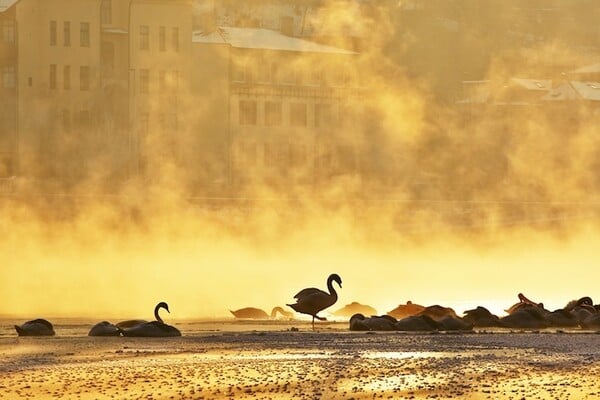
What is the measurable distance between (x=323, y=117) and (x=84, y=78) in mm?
18950

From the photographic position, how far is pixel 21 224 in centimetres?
7900

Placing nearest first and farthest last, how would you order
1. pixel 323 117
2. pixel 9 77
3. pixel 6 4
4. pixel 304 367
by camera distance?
pixel 304 367
pixel 9 77
pixel 6 4
pixel 323 117

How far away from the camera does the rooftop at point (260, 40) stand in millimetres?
106188

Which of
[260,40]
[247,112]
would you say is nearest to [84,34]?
[247,112]

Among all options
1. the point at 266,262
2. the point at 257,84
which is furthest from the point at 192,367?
the point at 257,84

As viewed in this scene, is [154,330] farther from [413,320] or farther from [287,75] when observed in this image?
[287,75]

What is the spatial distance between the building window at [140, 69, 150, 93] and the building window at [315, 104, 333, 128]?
14.1 m

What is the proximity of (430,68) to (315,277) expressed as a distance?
8833cm

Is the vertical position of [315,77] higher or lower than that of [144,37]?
lower

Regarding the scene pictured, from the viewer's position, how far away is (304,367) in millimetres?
16344

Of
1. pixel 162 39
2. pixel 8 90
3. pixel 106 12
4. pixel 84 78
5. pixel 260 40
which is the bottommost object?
pixel 8 90

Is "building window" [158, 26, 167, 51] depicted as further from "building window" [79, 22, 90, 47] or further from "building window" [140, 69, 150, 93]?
"building window" [79, 22, 90, 47]

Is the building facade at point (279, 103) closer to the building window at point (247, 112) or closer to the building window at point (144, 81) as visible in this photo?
the building window at point (247, 112)

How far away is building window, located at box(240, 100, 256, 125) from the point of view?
346 feet
